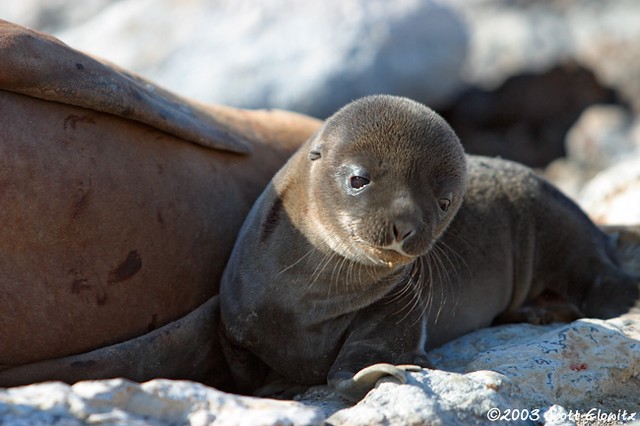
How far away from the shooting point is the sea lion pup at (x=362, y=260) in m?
4.23

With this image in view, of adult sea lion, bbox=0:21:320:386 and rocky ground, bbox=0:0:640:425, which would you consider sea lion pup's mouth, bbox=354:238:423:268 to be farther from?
adult sea lion, bbox=0:21:320:386

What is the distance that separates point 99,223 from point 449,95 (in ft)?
28.8

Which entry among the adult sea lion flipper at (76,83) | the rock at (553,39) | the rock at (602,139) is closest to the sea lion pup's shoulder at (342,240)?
the adult sea lion flipper at (76,83)

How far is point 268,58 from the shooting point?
35.8 ft

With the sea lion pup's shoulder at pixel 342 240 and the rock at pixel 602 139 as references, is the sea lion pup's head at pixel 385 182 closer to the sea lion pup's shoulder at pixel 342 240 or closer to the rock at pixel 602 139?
the sea lion pup's shoulder at pixel 342 240

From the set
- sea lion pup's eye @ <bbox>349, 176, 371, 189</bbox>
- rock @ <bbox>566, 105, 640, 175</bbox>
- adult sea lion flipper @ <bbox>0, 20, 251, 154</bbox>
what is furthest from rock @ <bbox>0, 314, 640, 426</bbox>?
rock @ <bbox>566, 105, 640, 175</bbox>

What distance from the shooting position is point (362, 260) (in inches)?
176

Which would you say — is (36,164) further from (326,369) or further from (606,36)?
(606,36)

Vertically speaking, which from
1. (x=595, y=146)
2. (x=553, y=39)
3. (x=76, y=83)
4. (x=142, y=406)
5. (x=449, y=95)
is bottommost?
(x=142, y=406)

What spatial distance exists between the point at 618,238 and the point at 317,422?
3.80 m

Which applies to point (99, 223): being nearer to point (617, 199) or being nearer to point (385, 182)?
point (385, 182)

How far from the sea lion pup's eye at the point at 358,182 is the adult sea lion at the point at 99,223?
1172 millimetres


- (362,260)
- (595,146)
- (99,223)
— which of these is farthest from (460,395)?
(595,146)

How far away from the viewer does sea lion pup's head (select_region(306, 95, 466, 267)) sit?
415 cm
